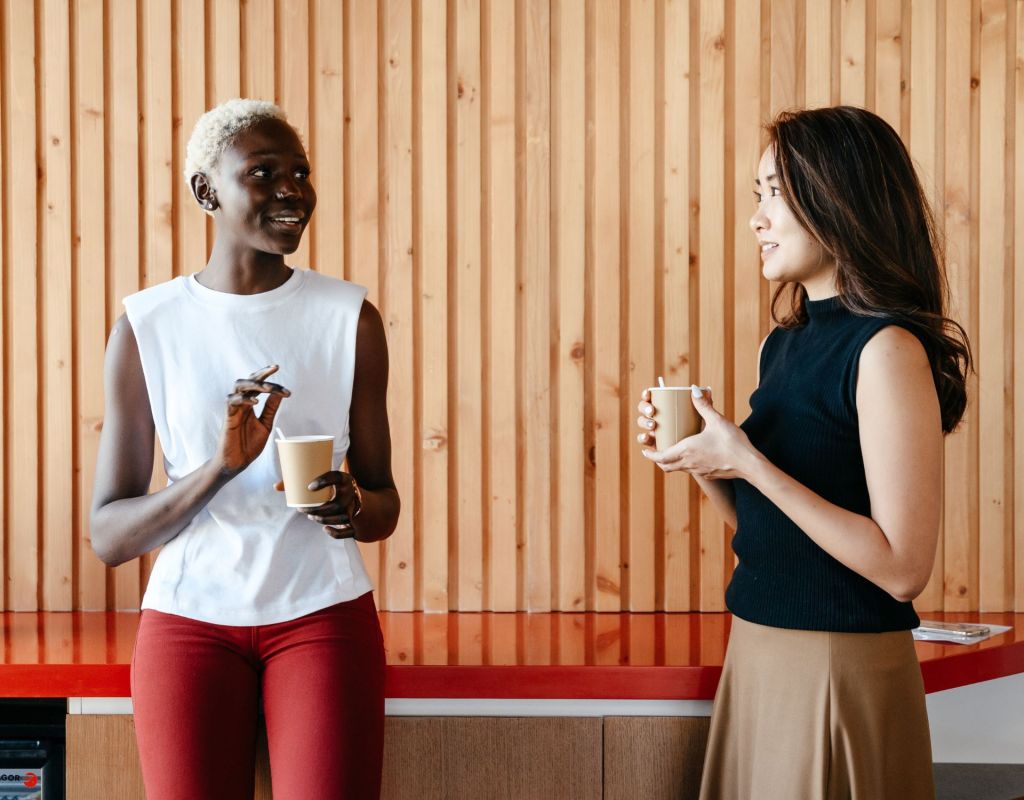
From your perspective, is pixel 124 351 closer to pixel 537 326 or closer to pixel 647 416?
pixel 647 416

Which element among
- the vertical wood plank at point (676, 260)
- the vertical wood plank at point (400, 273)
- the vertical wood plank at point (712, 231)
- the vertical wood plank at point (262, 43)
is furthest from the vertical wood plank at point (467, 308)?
the vertical wood plank at point (712, 231)

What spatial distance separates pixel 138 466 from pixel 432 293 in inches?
45.2

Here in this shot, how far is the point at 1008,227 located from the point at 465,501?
5.71ft

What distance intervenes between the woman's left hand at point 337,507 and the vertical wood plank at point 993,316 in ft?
6.40

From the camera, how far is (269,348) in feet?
5.42

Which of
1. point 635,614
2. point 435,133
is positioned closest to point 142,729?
point 635,614

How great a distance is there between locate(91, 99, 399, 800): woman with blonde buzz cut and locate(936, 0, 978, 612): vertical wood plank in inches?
69.5

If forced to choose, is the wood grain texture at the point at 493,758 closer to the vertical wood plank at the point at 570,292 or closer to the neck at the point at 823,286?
the vertical wood plank at the point at 570,292

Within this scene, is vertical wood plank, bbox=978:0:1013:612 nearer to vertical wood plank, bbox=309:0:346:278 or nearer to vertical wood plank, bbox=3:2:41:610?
vertical wood plank, bbox=309:0:346:278

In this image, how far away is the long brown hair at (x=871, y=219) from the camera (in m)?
1.51

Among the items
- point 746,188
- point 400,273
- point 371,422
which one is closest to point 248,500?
point 371,422

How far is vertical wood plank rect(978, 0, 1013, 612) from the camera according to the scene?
266 cm

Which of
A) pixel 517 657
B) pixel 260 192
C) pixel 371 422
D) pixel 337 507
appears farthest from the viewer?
pixel 517 657

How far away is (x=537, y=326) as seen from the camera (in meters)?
2.67
